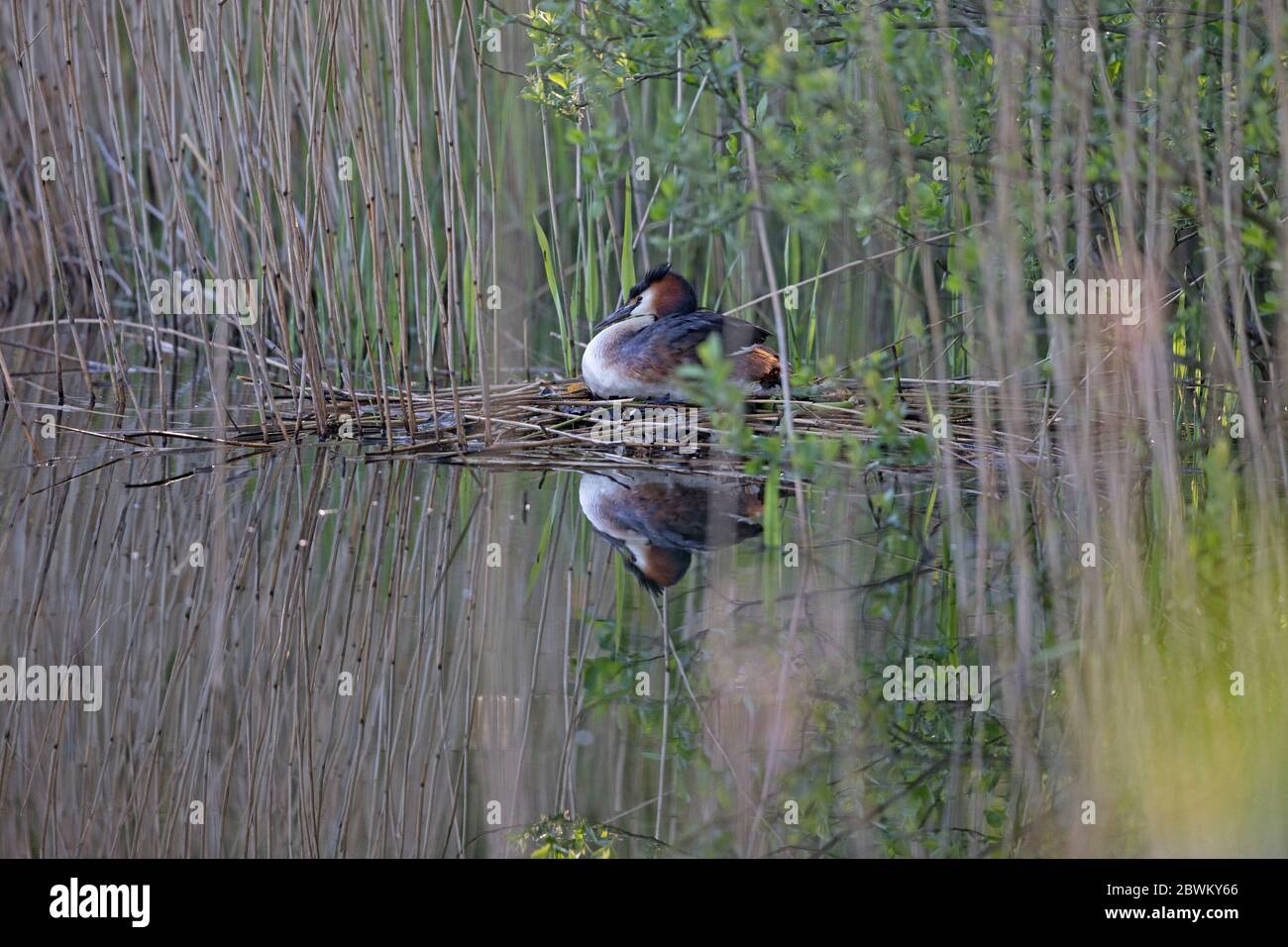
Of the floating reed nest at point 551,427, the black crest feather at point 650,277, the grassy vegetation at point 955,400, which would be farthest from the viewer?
the black crest feather at point 650,277

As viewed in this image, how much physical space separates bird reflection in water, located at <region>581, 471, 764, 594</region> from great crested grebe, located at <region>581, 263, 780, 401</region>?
34cm

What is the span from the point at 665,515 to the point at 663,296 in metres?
1.28

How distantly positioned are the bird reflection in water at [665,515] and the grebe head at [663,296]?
2.66 ft

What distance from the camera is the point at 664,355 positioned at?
441cm

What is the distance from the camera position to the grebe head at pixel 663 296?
15.9 ft

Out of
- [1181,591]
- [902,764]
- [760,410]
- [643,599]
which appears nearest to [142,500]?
[643,599]

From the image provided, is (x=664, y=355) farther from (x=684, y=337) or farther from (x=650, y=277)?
(x=650, y=277)

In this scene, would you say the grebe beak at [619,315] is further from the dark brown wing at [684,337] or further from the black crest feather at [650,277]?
the dark brown wing at [684,337]

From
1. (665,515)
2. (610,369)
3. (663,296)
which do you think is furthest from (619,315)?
(665,515)

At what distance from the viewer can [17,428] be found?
471cm

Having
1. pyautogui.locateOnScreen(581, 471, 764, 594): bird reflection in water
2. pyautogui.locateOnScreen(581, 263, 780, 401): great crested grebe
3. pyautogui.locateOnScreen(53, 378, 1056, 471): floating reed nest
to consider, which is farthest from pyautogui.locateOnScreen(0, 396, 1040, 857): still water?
pyautogui.locateOnScreen(581, 263, 780, 401): great crested grebe

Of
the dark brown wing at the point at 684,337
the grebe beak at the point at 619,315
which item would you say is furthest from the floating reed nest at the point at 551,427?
the grebe beak at the point at 619,315
